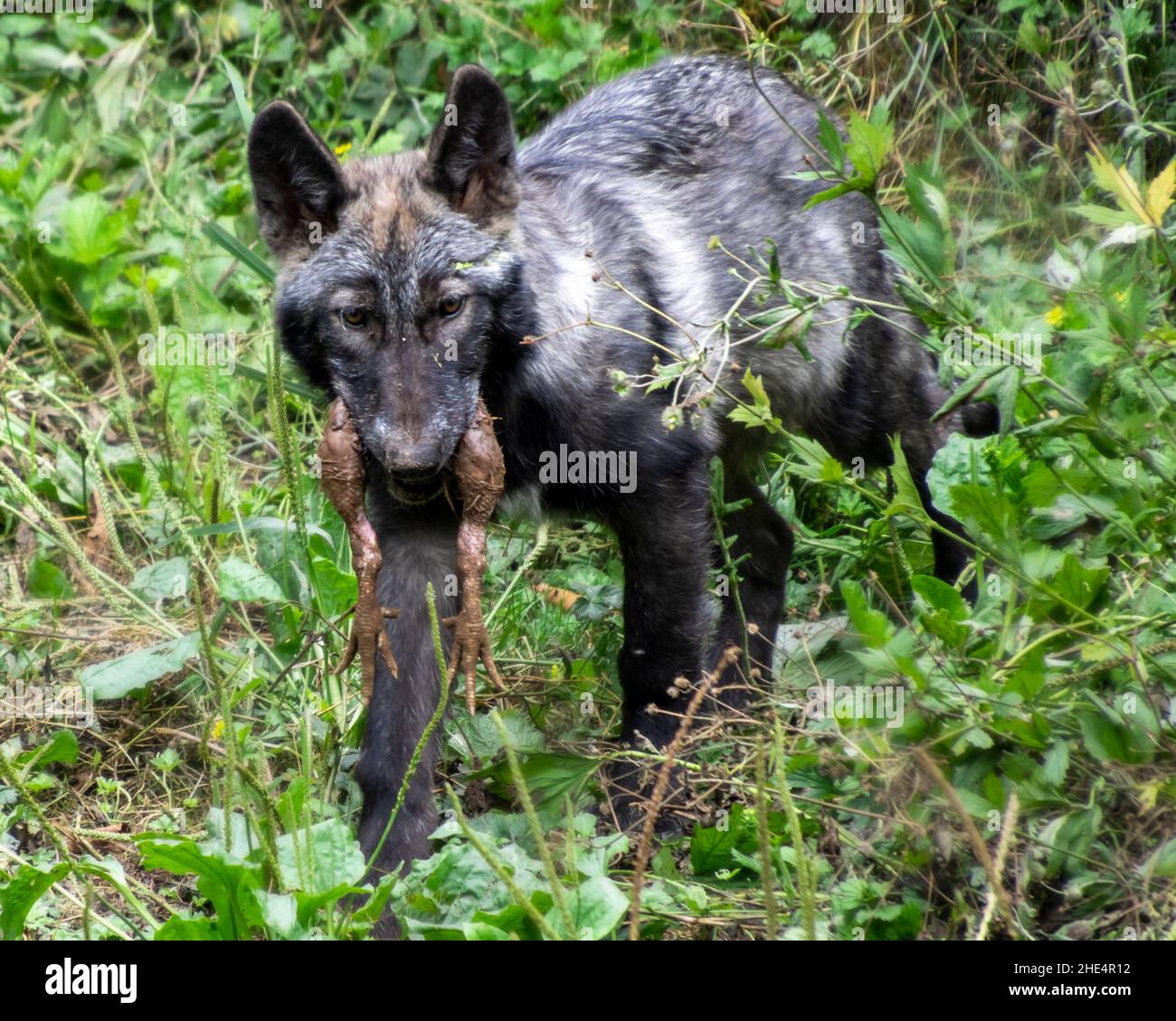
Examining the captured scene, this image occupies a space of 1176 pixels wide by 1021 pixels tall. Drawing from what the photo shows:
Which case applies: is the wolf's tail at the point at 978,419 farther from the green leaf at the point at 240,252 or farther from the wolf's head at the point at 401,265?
the green leaf at the point at 240,252

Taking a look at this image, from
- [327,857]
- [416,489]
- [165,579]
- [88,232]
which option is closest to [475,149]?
[416,489]

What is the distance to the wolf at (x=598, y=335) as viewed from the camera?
13.1 feet

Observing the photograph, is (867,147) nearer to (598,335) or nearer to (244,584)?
(598,335)

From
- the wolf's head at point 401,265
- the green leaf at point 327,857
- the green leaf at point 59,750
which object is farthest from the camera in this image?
the green leaf at point 59,750

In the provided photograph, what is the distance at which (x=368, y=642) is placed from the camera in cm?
405

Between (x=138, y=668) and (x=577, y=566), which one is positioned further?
(x=577, y=566)

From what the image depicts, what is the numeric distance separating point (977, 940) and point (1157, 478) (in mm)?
1217

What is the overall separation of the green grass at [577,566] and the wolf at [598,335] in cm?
19

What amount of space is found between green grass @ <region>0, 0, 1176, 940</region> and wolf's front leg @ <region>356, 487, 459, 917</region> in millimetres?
121

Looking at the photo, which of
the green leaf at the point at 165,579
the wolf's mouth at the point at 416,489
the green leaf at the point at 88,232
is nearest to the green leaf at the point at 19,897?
the wolf's mouth at the point at 416,489

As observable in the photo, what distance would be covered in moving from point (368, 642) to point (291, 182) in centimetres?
131

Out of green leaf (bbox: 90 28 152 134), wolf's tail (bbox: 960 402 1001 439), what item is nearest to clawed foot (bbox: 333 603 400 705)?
wolf's tail (bbox: 960 402 1001 439)

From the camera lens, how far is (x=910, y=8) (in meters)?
6.47
